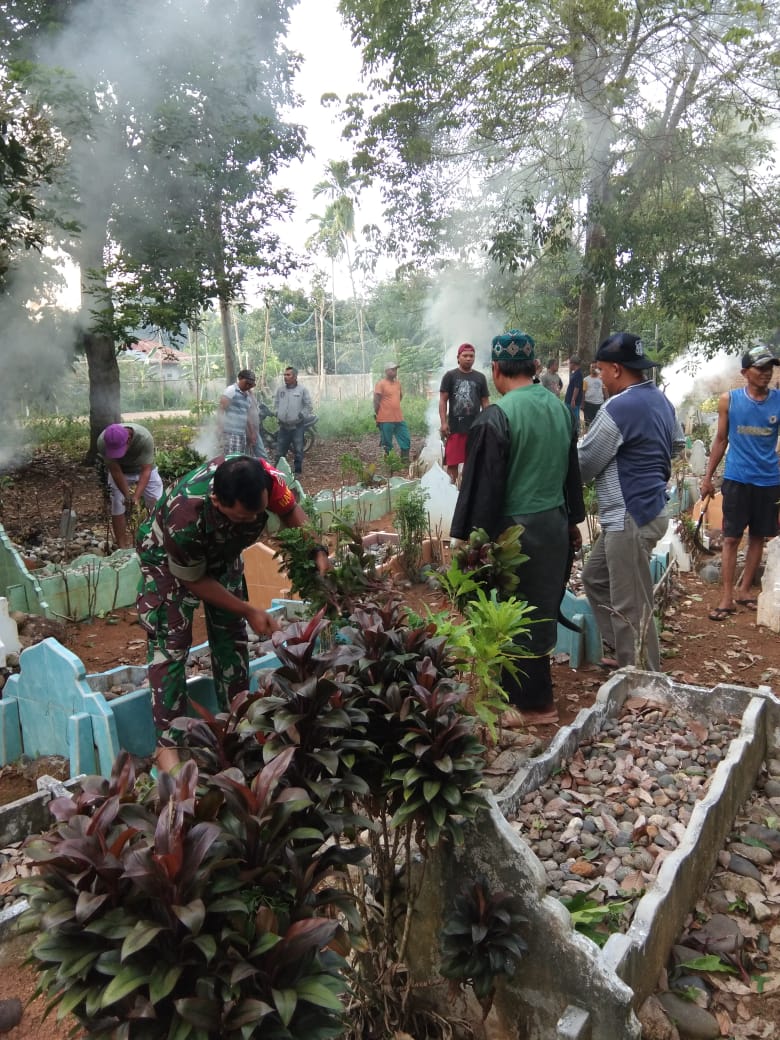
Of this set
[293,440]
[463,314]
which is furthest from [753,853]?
[463,314]

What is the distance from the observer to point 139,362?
3578 centimetres

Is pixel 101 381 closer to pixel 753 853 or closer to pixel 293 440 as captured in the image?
pixel 293 440

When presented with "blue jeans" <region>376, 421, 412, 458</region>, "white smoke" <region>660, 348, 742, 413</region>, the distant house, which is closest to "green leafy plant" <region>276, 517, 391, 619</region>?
"blue jeans" <region>376, 421, 412, 458</region>

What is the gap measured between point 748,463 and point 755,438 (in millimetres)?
165

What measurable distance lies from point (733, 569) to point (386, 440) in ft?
21.5

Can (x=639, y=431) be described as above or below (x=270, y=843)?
above

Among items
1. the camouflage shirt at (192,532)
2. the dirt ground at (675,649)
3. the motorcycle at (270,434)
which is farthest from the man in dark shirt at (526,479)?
the motorcycle at (270,434)

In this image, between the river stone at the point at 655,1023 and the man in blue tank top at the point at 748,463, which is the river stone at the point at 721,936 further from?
the man in blue tank top at the point at 748,463

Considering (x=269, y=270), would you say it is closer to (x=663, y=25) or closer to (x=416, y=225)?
(x=416, y=225)

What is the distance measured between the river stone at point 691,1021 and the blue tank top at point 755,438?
12.1 feet

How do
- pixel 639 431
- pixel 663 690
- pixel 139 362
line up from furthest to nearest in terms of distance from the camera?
pixel 139 362, pixel 639 431, pixel 663 690

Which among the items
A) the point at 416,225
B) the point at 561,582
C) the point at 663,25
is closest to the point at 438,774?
the point at 561,582

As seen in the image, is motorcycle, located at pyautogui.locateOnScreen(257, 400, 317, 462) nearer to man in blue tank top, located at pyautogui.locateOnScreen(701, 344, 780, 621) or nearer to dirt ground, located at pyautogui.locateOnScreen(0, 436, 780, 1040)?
dirt ground, located at pyautogui.locateOnScreen(0, 436, 780, 1040)

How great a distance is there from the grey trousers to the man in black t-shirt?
345cm
